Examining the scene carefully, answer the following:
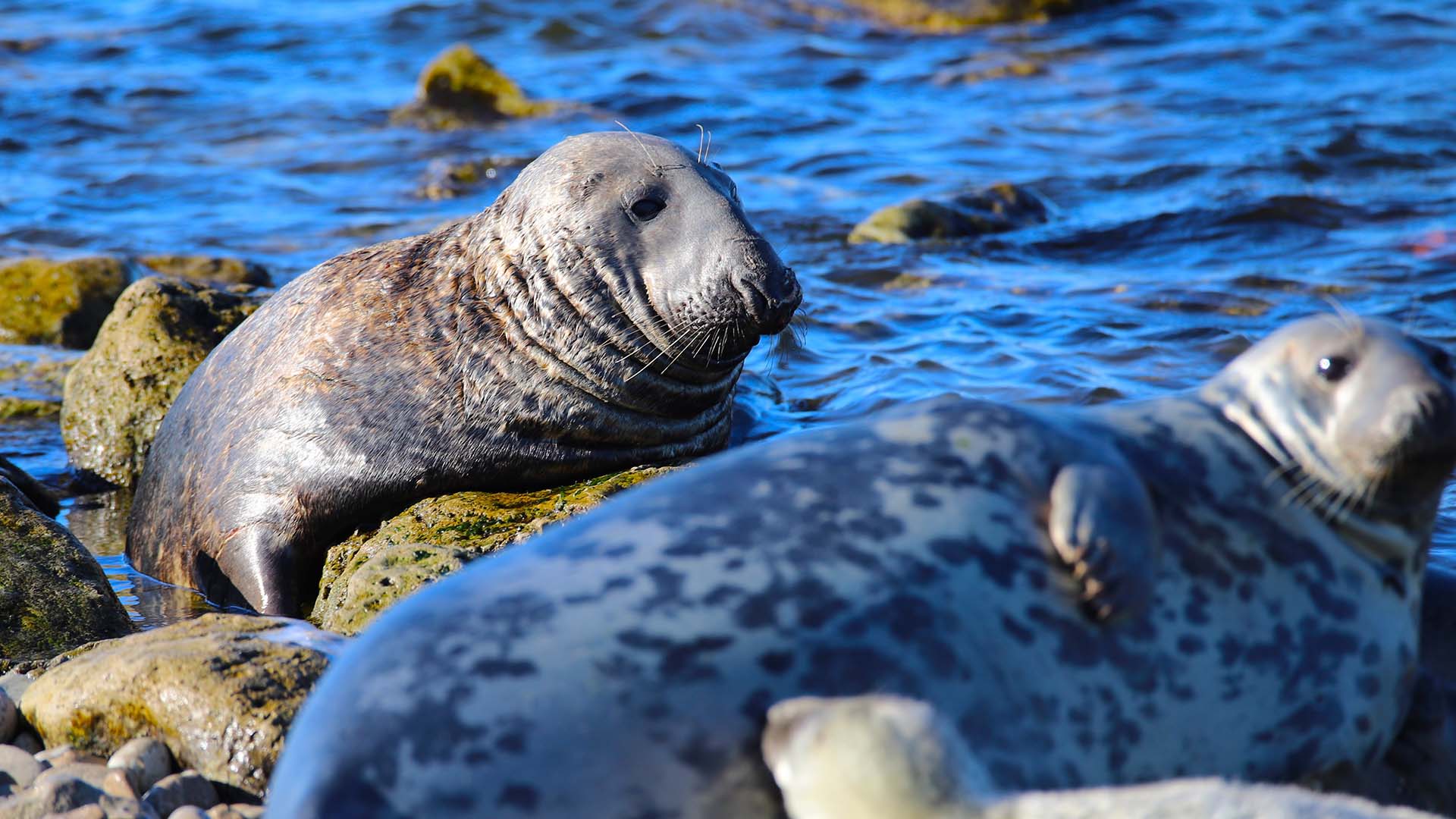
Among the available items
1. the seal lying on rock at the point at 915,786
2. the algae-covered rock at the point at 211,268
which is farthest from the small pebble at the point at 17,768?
the algae-covered rock at the point at 211,268

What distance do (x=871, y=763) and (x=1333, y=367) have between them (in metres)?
1.32

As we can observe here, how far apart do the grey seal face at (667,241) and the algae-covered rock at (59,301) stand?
3.80 m

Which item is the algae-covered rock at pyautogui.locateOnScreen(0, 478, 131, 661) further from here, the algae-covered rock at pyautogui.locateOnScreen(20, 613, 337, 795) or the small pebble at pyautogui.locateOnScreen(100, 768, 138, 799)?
the small pebble at pyautogui.locateOnScreen(100, 768, 138, 799)

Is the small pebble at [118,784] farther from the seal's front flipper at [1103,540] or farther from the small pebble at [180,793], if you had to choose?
the seal's front flipper at [1103,540]

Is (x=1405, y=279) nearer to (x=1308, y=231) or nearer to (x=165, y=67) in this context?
(x=1308, y=231)

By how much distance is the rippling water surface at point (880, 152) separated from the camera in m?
8.16

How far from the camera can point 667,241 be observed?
5.77m

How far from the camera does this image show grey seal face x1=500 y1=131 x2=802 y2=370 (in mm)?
5609

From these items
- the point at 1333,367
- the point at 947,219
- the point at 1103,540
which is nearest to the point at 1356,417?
the point at 1333,367

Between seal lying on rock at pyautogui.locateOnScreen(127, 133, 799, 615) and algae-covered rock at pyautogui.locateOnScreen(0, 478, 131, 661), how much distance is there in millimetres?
609

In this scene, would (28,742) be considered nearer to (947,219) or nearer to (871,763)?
(871,763)

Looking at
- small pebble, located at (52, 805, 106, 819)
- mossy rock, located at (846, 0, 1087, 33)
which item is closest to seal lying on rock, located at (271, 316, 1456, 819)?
small pebble, located at (52, 805, 106, 819)

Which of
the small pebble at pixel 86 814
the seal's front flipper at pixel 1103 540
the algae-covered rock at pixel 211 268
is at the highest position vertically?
the seal's front flipper at pixel 1103 540

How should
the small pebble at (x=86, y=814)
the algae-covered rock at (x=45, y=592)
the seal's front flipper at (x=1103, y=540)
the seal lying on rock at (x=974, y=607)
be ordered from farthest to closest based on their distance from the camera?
the algae-covered rock at (x=45, y=592)
the small pebble at (x=86, y=814)
the seal's front flipper at (x=1103, y=540)
the seal lying on rock at (x=974, y=607)
